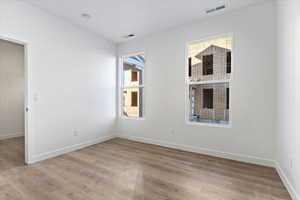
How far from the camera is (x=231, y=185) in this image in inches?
80.3

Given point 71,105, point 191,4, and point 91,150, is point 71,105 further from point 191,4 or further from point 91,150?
point 191,4

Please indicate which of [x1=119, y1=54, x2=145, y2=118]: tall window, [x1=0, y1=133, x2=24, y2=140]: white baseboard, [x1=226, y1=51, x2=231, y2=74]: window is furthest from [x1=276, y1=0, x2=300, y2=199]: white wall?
[x1=0, y1=133, x2=24, y2=140]: white baseboard

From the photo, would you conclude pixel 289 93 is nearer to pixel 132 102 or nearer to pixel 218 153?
pixel 218 153

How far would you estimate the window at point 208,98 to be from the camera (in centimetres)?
322

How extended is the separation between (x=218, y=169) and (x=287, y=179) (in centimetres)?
87

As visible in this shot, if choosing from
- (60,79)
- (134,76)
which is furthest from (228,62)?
(60,79)

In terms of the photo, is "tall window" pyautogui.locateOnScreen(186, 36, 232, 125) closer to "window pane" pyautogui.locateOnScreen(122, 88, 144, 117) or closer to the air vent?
the air vent

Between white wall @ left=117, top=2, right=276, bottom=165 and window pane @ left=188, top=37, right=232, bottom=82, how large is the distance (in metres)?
0.17

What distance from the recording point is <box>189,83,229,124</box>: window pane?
3078 millimetres

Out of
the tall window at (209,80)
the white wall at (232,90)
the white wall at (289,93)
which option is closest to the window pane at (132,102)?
the white wall at (232,90)

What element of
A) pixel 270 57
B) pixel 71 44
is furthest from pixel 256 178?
pixel 71 44

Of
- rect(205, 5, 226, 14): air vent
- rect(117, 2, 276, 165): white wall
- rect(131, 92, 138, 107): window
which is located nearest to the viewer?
rect(117, 2, 276, 165): white wall

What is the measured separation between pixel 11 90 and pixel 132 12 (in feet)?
14.2

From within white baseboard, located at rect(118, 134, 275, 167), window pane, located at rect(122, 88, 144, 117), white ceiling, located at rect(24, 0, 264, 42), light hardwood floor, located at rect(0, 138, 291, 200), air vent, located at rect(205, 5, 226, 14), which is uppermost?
white ceiling, located at rect(24, 0, 264, 42)
